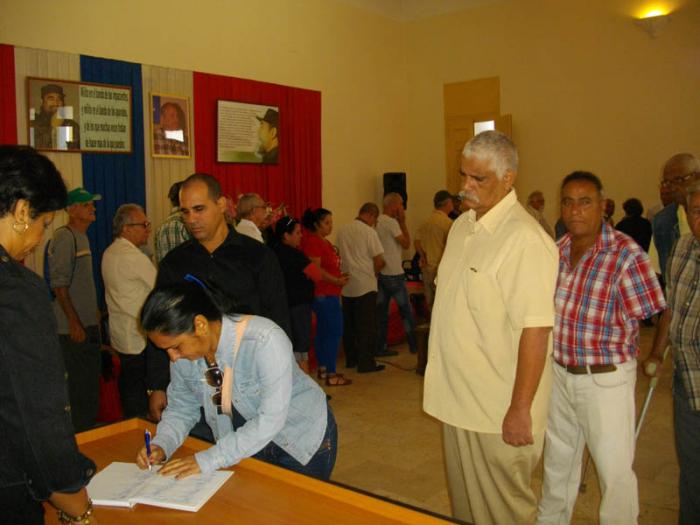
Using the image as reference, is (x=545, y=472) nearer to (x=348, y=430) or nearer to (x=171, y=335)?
(x=171, y=335)

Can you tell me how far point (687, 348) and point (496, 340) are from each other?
2.59ft

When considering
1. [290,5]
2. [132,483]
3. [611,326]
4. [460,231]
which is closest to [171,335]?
[132,483]

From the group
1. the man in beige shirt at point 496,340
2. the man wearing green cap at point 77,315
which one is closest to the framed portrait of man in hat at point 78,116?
the man wearing green cap at point 77,315

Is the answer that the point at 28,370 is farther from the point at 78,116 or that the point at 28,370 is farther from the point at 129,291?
the point at 78,116

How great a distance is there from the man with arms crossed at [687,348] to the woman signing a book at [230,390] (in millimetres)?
1339

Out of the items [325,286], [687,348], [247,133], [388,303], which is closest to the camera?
[687,348]

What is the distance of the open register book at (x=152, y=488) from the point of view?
176 centimetres

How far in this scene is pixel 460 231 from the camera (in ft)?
7.90

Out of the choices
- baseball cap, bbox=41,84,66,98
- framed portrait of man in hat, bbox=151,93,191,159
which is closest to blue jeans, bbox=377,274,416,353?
framed portrait of man in hat, bbox=151,93,191,159

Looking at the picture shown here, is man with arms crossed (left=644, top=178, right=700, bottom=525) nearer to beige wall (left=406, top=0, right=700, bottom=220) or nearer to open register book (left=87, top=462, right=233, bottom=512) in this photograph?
open register book (left=87, top=462, right=233, bottom=512)

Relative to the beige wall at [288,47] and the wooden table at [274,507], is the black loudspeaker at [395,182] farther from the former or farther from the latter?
the wooden table at [274,507]

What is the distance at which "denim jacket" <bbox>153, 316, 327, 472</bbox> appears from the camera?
6.27 ft

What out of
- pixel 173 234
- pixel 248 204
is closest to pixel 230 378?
pixel 173 234

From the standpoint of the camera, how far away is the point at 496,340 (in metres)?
2.18
